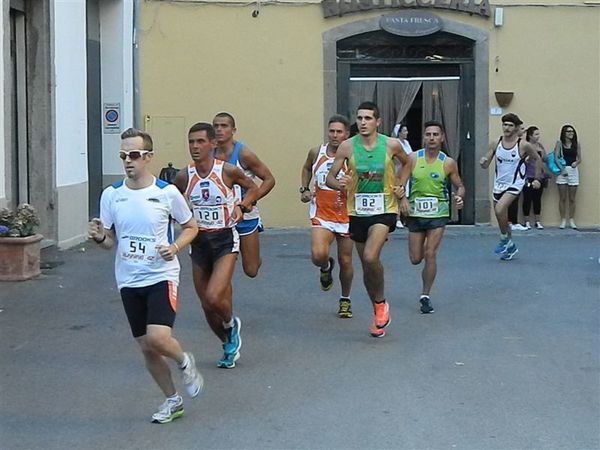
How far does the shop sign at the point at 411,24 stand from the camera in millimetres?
18953

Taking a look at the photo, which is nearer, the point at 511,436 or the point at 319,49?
the point at 511,436

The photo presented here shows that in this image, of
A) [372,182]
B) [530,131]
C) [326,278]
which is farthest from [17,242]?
[530,131]

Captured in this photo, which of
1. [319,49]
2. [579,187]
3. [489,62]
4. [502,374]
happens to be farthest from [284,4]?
[502,374]

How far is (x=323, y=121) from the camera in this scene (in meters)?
19.0

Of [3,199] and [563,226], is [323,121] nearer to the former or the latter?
[563,226]

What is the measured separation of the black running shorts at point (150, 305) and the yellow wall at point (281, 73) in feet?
40.5

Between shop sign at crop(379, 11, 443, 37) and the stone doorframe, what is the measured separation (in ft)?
0.41

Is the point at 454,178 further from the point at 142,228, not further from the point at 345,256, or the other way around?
the point at 142,228

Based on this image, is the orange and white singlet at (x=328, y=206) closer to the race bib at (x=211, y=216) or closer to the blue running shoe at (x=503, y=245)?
the race bib at (x=211, y=216)

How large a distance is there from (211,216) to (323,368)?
138cm

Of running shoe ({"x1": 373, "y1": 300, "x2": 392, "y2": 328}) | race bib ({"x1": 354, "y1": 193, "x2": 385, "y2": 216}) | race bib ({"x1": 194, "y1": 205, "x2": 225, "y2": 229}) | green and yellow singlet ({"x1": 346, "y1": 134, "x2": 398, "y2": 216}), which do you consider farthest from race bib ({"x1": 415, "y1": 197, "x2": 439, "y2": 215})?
race bib ({"x1": 194, "y1": 205, "x2": 225, "y2": 229})

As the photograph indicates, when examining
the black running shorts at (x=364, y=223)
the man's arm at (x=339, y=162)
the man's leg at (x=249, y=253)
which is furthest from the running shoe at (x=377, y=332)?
the man's arm at (x=339, y=162)

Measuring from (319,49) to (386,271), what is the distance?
632 cm

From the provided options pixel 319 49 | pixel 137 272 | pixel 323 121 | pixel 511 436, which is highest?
pixel 319 49
